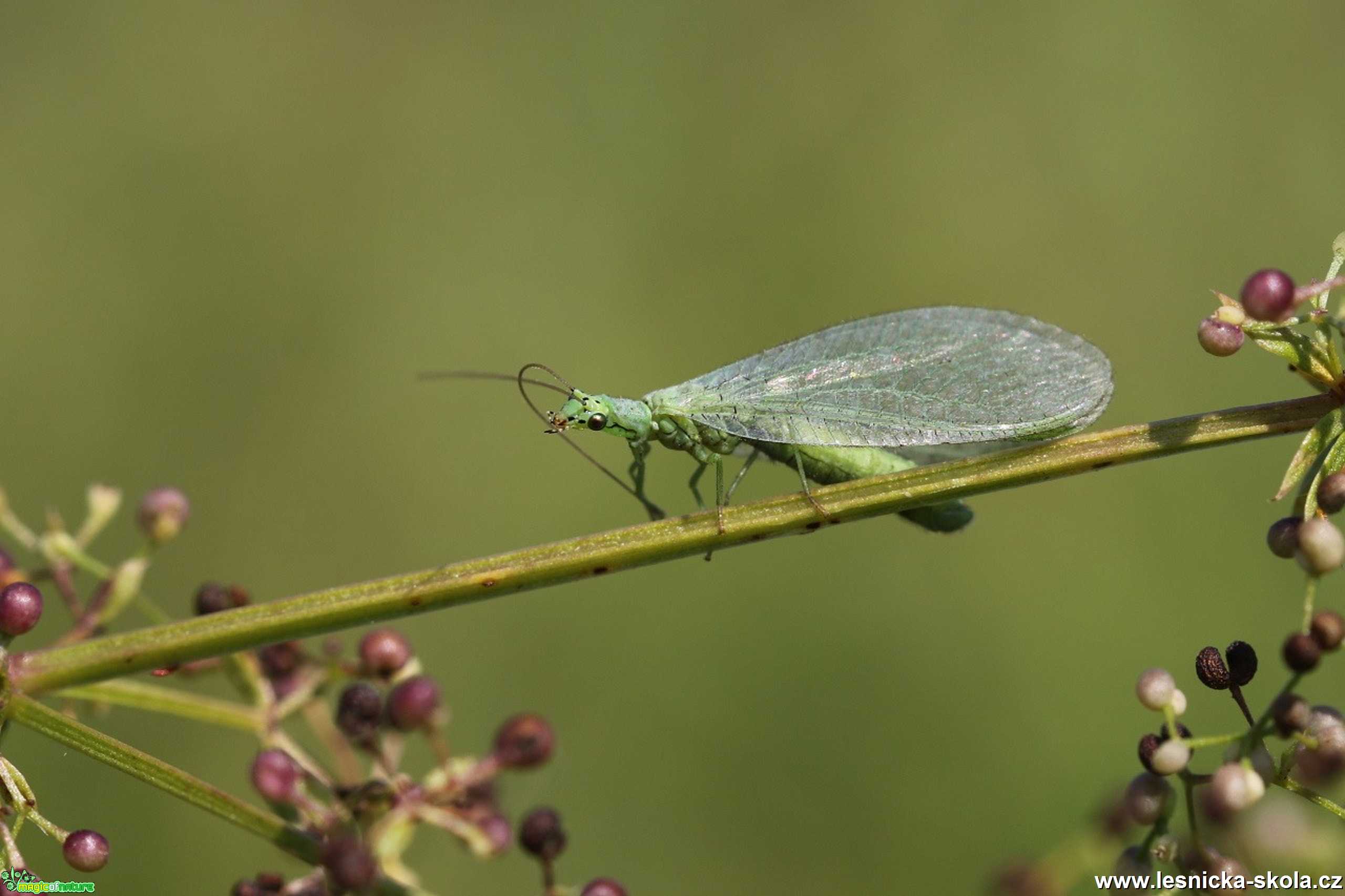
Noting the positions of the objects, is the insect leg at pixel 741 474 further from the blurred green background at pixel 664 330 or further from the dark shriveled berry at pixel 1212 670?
the blurred green background at pixel 664 330

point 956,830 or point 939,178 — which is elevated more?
point 939,178

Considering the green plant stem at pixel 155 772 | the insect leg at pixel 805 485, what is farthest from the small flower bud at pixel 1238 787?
the green plant stem at pixel 155 772

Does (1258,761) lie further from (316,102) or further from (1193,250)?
(316,102)

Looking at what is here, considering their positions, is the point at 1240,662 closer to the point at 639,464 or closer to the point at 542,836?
the point at 542,836

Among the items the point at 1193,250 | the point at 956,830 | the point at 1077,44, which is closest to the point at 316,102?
the point at 1077,44

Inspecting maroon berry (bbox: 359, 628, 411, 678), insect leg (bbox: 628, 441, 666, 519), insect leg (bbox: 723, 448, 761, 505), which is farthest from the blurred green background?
insect leg (bbox: 723, 448, 761, 505)

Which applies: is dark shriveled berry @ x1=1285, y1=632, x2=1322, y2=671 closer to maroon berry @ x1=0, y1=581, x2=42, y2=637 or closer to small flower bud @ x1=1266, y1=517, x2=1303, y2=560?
small flower bud @ x1=1266, y1=517, x2=1303, y2=560
